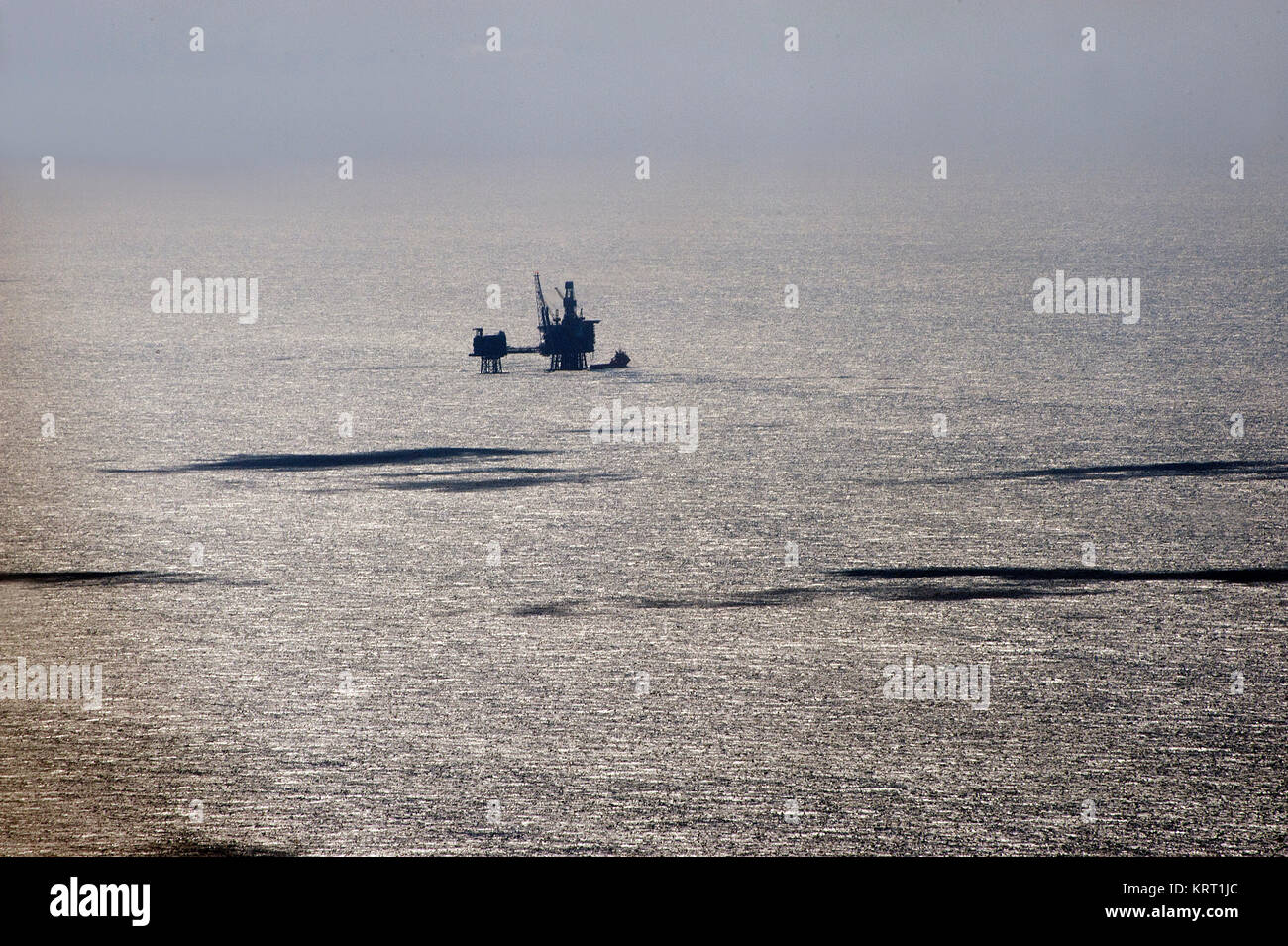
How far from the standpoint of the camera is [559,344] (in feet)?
496

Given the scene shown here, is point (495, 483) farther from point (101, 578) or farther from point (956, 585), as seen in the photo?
point (956, 585)

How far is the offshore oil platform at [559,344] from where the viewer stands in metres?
140

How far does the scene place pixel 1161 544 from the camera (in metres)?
84.9

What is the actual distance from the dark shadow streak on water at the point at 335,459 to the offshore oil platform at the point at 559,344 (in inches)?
639

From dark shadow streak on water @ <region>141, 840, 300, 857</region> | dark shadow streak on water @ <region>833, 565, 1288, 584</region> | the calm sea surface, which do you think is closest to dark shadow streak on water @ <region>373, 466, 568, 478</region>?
the calm sea surface

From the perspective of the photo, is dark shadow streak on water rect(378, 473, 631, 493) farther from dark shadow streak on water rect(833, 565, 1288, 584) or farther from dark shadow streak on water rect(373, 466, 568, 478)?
dark shadow streak on water rect(833, 565, 1288, 584)

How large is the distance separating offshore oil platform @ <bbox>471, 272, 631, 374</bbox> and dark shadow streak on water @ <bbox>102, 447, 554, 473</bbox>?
16.2 metres

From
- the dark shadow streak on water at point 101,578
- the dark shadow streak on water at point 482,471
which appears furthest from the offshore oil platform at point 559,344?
the dark shadow streak on water at point 101,578

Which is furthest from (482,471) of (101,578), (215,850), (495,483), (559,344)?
(215,850)

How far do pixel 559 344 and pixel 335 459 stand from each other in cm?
3544

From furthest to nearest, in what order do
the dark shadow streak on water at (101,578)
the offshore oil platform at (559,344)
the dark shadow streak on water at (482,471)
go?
1. the offshore oil platform at (559,344)
2. the dark shadow streak on water at (482,471)
3. the dark shadow streak on water at (101,578)

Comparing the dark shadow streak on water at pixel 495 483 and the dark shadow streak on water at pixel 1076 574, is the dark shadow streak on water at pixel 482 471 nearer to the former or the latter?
the dark shadow streak on water at pixel 495 483

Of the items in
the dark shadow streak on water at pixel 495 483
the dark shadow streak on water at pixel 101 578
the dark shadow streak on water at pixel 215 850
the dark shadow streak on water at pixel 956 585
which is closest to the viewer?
the dark shadow streak on water at pixel 215 850
